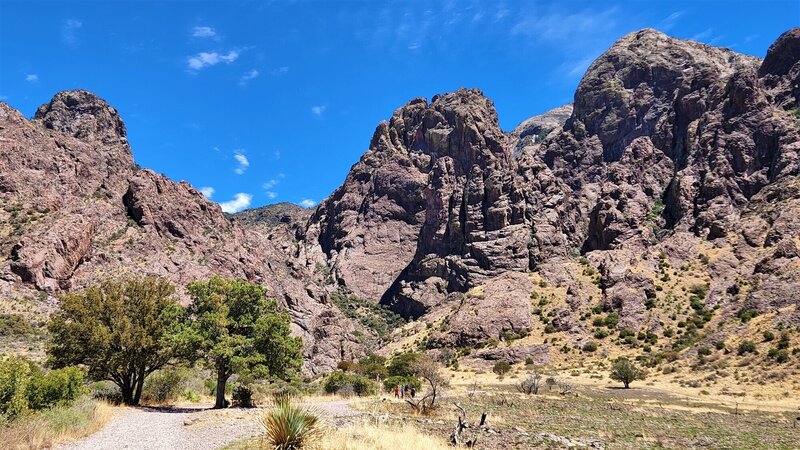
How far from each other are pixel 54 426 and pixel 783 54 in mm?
143285

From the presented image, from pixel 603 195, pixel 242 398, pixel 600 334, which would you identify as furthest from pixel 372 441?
pixel 603 195

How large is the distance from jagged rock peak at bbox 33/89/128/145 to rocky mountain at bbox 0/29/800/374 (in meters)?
0.64

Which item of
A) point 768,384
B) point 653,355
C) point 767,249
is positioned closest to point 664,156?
point 767,249

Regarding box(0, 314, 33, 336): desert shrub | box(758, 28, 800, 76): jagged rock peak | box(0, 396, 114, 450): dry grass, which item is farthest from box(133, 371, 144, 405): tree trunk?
box(758, 28, 800, 76): jagged rock peak

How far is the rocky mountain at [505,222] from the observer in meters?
71.9

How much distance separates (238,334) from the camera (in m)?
27.4

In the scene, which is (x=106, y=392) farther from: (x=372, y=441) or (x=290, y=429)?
(x=372, y=441)

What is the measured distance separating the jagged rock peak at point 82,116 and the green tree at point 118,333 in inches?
5513

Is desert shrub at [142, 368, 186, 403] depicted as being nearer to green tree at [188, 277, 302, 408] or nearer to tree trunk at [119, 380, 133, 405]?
tree trunk at [119, 380, 133, 405]

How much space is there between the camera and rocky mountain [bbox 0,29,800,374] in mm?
71875

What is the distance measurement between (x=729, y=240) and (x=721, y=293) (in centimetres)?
1466

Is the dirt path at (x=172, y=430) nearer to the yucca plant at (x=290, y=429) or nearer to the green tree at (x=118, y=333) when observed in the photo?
the green tree at (x=118, y=333)

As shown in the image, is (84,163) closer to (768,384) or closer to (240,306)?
(240,306)

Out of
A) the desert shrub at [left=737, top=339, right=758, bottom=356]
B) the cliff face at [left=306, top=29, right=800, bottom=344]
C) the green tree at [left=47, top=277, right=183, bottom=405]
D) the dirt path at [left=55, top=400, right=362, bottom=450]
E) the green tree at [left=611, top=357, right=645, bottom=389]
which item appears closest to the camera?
the dirt path at [left=55, top=400, right=362, bottom=450]
